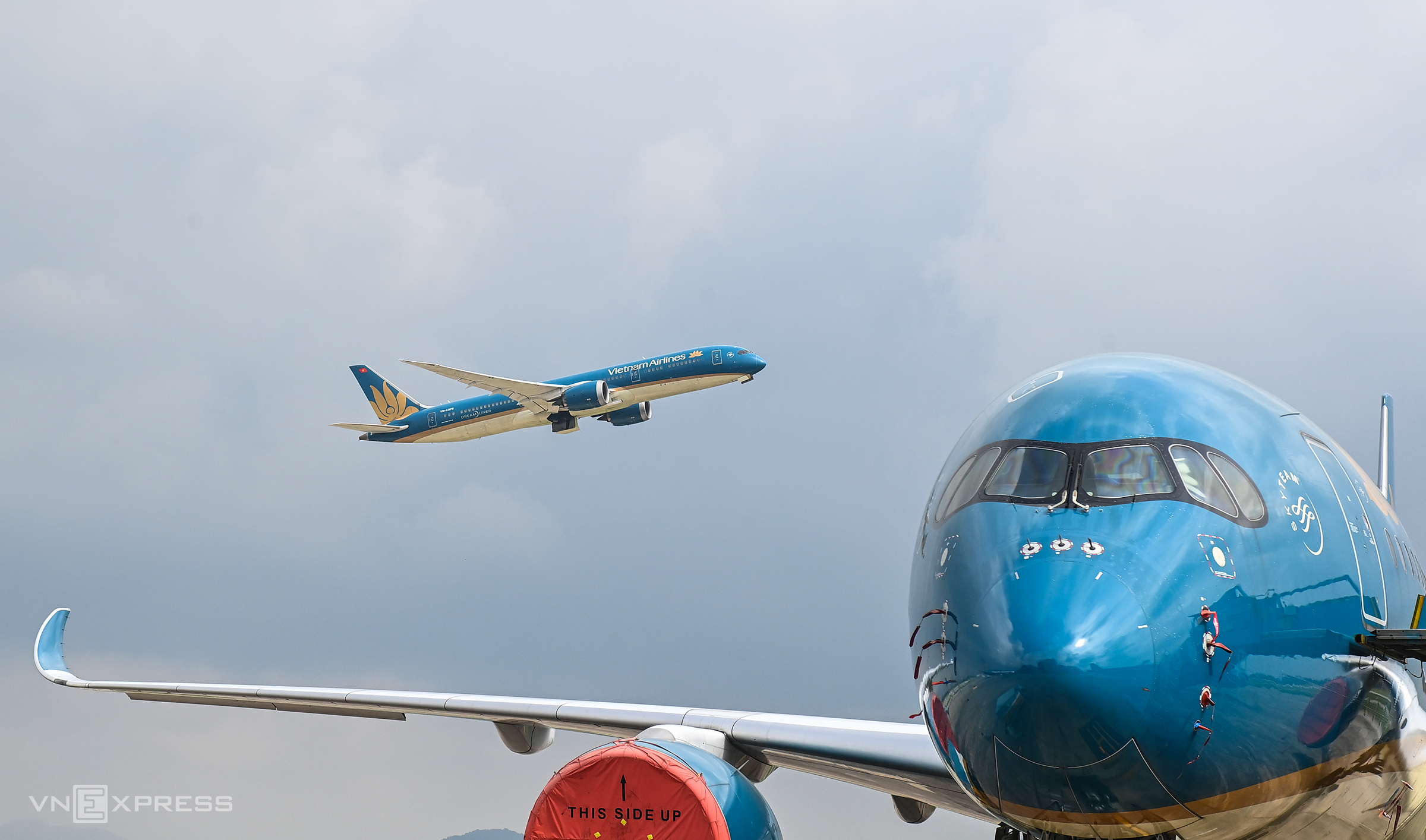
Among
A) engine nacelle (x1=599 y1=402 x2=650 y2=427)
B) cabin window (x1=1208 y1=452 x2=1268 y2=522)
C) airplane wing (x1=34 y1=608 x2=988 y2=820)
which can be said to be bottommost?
airplane wing (x1=34 y1=608 x2=988 y2=820)

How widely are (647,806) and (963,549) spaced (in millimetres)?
4032

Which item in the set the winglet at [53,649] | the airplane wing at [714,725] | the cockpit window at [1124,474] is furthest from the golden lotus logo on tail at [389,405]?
the cockpit window at [1124,474]

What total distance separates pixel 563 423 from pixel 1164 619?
60.6 metres

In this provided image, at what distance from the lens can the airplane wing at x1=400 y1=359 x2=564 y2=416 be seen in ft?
205

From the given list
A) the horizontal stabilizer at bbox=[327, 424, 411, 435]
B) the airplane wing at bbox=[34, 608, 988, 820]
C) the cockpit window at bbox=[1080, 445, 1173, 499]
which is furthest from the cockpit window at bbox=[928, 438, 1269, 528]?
the horizontal stabilizer at bbox=[327, 424, 411, 435]

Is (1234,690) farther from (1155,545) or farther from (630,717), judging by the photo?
(630,717)

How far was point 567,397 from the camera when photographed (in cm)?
6344

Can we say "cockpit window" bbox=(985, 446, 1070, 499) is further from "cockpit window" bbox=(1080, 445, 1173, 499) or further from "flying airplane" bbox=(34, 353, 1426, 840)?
"cockpit window" bbox=(1080, 445, 1173, 499)

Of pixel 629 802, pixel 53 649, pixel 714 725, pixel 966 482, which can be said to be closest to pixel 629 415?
pixel 53 649

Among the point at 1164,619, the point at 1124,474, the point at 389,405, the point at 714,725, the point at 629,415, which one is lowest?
the point at 714,725

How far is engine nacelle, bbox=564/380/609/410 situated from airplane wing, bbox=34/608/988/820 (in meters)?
45.2

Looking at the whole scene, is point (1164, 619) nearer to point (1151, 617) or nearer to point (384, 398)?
point (1151, 617)

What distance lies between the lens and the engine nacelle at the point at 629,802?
29.2ft

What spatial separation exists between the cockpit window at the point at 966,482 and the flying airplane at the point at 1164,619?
0.02m
